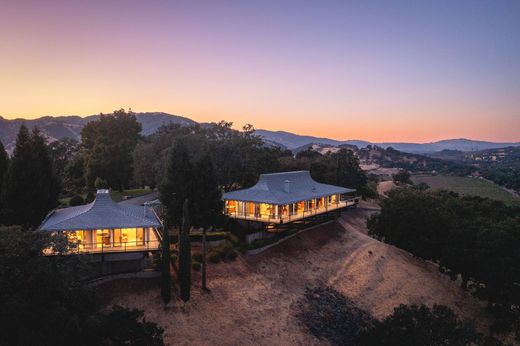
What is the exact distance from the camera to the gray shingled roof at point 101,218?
89.2 ft

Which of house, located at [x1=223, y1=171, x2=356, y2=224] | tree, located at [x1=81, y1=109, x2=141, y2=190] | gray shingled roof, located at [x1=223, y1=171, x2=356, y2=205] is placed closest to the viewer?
house, located at [x1=223, y1=171, x2=356, y2=224]

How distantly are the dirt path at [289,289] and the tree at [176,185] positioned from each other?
5393 millimetres

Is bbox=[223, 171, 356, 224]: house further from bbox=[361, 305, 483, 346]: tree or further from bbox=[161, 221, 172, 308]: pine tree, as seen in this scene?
bbox=[161, 221, 172, 308]: pine tree

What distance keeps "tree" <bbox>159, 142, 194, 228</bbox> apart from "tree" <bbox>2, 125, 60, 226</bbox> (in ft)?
33.1

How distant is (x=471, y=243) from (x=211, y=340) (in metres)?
29.2

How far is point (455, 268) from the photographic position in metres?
38.9

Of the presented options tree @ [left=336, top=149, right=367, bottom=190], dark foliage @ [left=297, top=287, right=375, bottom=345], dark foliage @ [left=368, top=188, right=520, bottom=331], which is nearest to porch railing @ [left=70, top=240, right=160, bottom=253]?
dark foliage @ [left=297, top=287, right=375, bottom=345]

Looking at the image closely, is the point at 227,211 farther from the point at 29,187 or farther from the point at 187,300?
the point at 29,187

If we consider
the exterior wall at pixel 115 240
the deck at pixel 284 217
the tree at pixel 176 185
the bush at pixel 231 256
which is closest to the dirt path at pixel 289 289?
the bush at pixel 231 256

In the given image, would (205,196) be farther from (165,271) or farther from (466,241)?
(466,241)

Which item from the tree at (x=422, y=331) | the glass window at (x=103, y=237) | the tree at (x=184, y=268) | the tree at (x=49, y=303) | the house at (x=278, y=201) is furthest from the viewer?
the house at (x=278, y=201)

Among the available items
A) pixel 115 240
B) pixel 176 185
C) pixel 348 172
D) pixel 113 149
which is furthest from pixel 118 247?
Answer: pixel 348 172

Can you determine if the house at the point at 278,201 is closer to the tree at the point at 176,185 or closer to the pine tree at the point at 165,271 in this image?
the tree at the point at 176,185

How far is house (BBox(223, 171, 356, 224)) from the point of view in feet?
128
